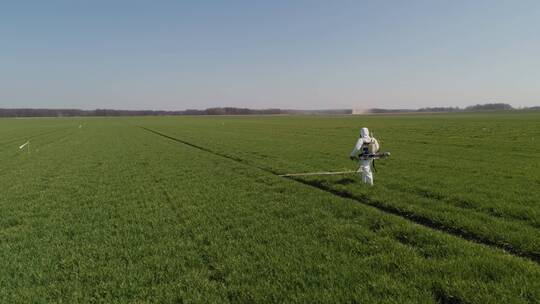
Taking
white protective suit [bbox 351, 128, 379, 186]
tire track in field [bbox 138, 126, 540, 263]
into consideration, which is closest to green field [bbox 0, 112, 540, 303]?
tire track in field [bbox 138, 126, 540, 263]

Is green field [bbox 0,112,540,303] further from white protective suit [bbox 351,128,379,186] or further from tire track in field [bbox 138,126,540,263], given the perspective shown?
white protective suit [bbox 351,128,379,186]

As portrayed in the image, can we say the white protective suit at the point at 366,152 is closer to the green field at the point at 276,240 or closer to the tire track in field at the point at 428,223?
the green field at the point at 276,240

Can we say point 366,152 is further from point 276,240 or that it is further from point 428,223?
point 276,240

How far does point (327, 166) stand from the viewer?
17.8 m

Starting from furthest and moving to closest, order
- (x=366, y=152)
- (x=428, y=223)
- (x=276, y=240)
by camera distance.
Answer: (x=366, y=152) → (x=428, y=223) → (x=276, y=240)

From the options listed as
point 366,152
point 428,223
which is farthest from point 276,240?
point 366,152

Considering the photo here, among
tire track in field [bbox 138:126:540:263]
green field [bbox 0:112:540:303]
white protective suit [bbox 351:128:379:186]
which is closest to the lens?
green field [bbox 0:112:540:303]

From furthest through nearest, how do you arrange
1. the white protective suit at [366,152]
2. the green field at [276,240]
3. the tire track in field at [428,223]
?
the white protective suit at [366,152], the tire track in field at [428,223], the green field at [276,240]

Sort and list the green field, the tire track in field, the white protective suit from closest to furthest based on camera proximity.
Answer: the green field, the tire track in field, the white protective suit

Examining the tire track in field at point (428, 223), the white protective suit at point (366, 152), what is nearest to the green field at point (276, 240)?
the tire track in field at point (428, 223)

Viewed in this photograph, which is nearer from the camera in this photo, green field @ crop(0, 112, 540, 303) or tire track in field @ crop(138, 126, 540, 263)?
green field @ crop(0, 112, 540, 303)

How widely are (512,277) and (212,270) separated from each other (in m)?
4.77

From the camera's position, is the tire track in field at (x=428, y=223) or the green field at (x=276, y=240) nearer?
the green field at (x=276, y=240)

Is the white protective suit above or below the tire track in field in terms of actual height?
above
